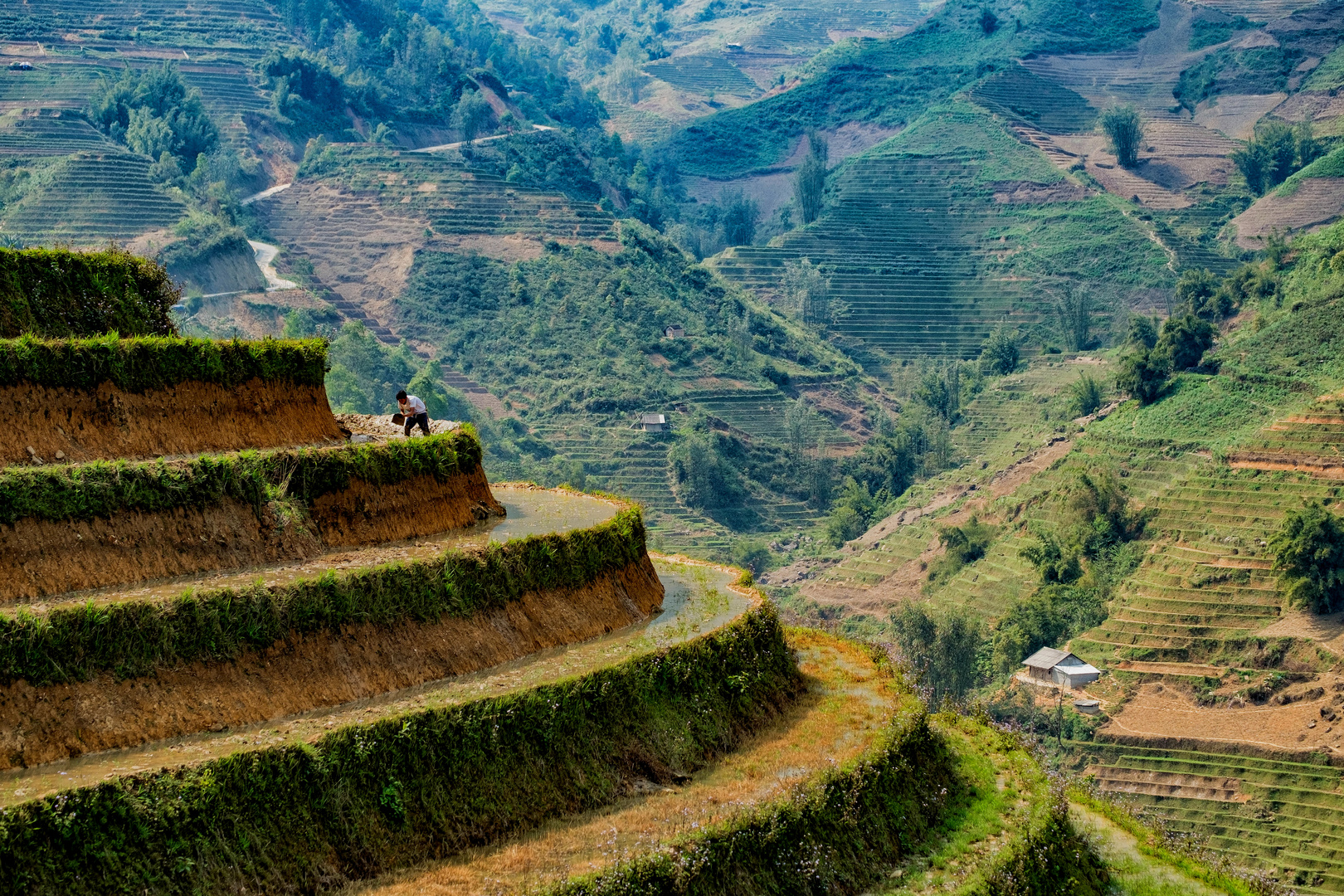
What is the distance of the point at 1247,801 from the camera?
158 ft

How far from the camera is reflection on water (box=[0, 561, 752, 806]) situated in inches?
562

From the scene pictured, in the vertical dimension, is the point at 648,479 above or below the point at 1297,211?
below

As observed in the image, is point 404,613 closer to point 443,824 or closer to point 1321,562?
point 443,824

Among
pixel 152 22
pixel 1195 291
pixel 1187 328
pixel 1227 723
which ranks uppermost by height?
pixel 152 22

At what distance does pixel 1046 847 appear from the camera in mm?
20359

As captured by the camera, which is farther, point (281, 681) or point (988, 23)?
point (988, 23)

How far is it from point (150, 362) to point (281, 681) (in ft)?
16.2

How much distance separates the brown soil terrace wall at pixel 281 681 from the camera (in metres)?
14.8

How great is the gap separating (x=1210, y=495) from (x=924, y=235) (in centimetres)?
6424

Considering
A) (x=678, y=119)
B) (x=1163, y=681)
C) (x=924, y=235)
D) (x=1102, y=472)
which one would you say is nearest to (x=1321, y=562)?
(x=1163, y=681)

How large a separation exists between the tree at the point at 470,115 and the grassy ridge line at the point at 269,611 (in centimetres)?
10746

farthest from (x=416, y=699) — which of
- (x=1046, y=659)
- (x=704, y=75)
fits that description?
(x=704, y=75)

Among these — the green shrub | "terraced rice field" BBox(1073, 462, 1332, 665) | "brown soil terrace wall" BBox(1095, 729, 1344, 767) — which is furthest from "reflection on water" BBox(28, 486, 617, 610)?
the green shrub

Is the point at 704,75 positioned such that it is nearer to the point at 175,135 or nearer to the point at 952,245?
the point at 952,245
